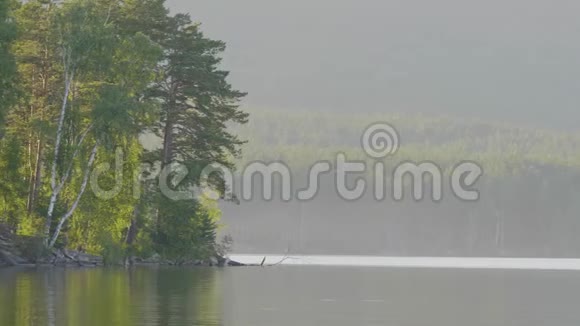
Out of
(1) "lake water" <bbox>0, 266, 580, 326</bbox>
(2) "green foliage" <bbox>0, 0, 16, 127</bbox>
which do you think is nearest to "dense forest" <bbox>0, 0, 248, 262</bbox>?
(2) "green foliage" <bbox>0, 0, 16, 127</bbox>

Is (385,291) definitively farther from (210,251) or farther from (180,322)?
(210,251)

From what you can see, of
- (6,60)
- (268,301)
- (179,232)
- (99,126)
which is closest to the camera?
(268,301)

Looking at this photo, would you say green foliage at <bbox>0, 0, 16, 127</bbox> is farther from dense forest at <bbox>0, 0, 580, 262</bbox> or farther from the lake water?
the lake water

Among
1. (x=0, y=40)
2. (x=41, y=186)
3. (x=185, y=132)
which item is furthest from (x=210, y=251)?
(x=0, y=40)

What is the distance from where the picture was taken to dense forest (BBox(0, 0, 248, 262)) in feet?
218

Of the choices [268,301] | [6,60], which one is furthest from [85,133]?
[268,301]

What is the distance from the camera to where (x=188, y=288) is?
4562 centimetres

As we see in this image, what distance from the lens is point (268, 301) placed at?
39500mm

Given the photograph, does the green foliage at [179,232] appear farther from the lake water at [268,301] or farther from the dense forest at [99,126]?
the lake water at [268,301]

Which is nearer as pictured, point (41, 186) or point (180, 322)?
point (180, 322)

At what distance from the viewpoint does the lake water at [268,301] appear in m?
32.2

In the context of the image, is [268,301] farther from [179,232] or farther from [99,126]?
[179,232]

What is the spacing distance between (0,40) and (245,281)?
47.3 feet

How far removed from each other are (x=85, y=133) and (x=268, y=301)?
29.6 m
